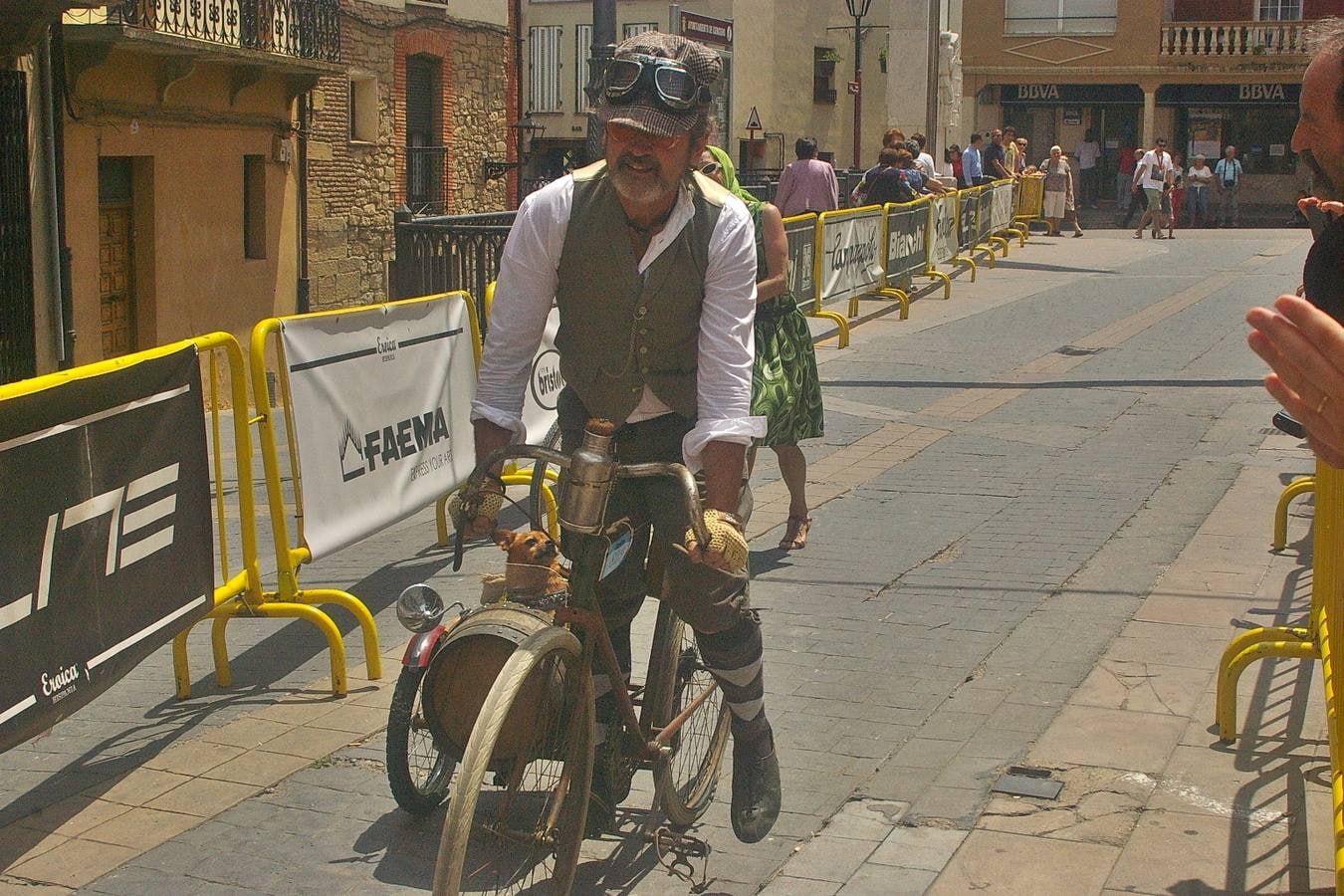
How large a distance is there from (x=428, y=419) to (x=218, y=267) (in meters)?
10.9

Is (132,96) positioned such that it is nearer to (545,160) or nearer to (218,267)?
(218,267)

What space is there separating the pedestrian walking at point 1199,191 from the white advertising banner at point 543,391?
104 feet

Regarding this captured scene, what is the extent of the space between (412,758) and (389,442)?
262 centimetres

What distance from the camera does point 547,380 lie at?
8.93 m

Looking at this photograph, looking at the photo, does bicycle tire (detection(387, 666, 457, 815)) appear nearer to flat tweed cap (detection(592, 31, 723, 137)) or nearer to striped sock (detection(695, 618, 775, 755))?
striped sock (detection(695, 618, 775, 755))

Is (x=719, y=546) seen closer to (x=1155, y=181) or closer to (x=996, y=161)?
(x=996, y=161)

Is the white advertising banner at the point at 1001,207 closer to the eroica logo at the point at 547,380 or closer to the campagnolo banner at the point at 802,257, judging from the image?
the campagnolo banner at the point at 802,257

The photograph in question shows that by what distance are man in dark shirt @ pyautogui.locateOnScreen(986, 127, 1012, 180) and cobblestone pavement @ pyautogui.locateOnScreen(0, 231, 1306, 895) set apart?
58.5 feet

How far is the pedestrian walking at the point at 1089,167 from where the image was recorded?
1714 inches

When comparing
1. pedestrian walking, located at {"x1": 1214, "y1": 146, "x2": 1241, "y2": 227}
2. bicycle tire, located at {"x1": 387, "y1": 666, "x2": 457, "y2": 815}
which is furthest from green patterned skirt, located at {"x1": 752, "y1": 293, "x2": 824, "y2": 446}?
pedestrian walking, located at {"x1": 1214, "y1": 146, "x2": 1241, "y2": 227}

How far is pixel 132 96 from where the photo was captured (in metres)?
15.8

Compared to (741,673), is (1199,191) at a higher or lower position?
higher

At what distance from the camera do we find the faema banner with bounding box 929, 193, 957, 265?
20.0 m

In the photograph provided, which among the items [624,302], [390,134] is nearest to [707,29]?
[390,134]
